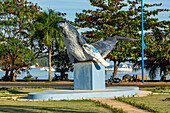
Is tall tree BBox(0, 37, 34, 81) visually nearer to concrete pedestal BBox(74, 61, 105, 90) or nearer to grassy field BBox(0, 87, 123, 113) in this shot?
concrete pedestal BBox(74, 61, 105, 90)

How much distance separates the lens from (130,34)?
40156mm

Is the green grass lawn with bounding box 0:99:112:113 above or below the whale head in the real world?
below

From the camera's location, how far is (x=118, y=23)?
134ft

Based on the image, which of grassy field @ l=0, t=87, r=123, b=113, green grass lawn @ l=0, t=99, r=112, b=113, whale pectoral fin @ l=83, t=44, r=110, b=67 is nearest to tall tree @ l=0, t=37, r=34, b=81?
whale pectoral fin @ l=83, t=44, r=110, b=67

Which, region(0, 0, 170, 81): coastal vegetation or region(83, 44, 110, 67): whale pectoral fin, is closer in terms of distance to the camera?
region(83, 44, 110, 67): whale pectoral fin

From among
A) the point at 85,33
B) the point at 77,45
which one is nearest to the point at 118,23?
the point at 85,33

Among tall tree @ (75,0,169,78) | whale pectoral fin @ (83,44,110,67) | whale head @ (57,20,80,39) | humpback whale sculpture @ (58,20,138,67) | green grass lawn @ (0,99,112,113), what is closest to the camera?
green grass lawn @ (0,99,112,113)

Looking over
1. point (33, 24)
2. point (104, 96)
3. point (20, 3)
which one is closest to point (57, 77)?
point (33, 24)

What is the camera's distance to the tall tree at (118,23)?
39.8 m

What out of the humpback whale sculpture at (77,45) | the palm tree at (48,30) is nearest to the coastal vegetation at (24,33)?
the palm tree at (48,30)

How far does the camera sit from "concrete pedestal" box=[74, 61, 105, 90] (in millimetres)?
21780

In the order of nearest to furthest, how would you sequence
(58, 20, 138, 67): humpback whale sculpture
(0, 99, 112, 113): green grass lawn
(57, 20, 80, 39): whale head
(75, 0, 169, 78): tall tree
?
(0, 99, 112, 113): green grass lawn, (57, 20, 80, 39): whale head, (58, 20, 138, 67): humpback whale sculpture, (75, 0, 169, 78): tall tree

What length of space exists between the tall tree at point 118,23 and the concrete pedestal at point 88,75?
1710 cm

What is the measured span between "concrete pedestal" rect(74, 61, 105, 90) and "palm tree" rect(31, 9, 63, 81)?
62.1 feet
